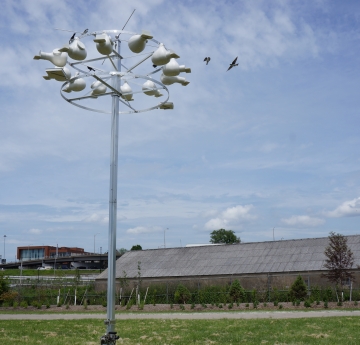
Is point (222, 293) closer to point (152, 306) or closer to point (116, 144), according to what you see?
point (152, 306)

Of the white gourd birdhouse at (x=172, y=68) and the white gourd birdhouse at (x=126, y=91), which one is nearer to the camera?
the white gourd birdhouse at (x=172, y=68)

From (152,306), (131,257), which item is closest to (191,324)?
(152,306)

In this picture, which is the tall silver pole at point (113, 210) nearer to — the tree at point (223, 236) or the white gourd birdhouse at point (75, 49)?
the white gourd birdhouse at point (75, 49)

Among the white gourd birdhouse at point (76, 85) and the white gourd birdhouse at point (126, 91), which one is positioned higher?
the white gourd birdhouse at point (126, 91)

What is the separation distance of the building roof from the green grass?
15.9 metres

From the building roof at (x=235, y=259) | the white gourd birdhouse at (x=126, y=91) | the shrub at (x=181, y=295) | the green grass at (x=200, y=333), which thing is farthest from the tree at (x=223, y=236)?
the white gourd birdhouse at (x=126, y=91)

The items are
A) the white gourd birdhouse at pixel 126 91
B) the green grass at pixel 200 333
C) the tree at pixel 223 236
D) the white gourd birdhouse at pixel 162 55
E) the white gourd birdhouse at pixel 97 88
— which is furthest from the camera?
the tree at pixel 223 236

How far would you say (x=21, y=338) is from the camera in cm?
1153

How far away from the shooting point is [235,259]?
32750mm

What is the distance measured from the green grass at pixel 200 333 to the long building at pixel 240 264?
1340 cm

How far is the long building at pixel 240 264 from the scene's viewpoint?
94.9 feet

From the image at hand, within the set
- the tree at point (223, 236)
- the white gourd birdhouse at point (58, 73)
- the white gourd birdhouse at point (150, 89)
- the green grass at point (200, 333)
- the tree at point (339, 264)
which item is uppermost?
the tree at point (223, 236)

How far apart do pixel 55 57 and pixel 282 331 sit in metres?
8.29

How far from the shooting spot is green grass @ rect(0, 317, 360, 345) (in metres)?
10.5
